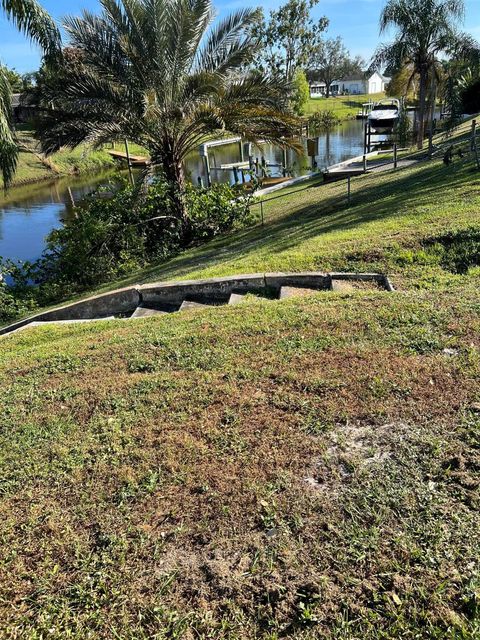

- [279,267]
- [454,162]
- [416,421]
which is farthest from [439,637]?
[454,162]

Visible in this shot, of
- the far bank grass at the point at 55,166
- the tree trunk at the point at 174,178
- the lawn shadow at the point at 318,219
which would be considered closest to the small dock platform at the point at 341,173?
the lawn shadow at the point at 318,219

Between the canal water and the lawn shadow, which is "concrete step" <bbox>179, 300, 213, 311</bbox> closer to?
the lawn shadow

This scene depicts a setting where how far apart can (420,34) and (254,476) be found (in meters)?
21.1

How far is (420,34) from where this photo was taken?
18.5 meters

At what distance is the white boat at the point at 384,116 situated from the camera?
30823 millimetres

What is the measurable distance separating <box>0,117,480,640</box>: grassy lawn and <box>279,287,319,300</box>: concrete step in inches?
25.4

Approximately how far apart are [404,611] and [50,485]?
2.10 meters

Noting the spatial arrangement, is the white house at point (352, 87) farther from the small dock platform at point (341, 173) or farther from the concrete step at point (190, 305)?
→ the concrete step at point (190, 305)

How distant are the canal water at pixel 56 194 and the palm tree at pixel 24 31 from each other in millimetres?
3436

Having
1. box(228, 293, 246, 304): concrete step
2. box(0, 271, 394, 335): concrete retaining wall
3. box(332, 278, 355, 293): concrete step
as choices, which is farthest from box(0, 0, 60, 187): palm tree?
box(332, 278, 355, 293): concrete step

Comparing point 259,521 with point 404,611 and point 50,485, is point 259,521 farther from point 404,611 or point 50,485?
point 50,485

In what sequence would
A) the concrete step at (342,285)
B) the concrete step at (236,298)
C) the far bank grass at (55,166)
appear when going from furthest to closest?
1. the far bank grass at (55,166)
2. the concrete step at (236,298)
3. the concrete step at (342,285)

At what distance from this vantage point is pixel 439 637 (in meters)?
1.86

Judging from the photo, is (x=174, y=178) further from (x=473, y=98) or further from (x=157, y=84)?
(x=473, y=98)
